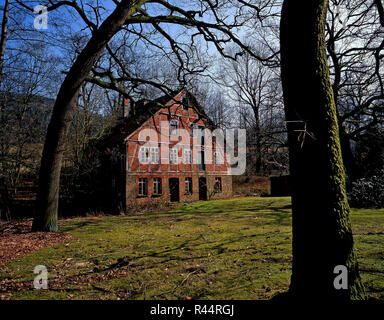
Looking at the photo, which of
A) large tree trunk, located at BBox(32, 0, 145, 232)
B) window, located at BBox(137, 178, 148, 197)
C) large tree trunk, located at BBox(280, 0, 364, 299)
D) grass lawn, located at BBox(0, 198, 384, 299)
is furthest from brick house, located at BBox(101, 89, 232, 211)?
large tree trunk, located at BBox(280, 0, 364, 299)

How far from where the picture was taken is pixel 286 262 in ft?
13.0

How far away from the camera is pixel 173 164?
21594 millimetres

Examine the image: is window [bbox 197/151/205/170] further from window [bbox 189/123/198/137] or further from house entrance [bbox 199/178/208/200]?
window [bbox 189/123/198/137]

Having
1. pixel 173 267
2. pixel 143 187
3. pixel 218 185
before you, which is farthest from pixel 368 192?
pixel 218 185

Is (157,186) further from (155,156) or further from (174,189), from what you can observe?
(155,156)

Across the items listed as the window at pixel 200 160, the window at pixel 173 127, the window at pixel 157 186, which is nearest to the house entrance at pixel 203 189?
the window at pixel 200 160

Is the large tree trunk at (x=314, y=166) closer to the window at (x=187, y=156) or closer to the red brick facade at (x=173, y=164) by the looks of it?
the red brick facade at (x=173, y=164)

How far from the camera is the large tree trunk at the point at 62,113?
649 cm

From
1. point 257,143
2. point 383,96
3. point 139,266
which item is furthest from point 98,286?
point 383,96

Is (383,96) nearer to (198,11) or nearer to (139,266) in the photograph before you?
(198,11)

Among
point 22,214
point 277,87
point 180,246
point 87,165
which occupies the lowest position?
point 22,214

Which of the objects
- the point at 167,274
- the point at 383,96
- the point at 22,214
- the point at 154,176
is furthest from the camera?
the point at 154,176

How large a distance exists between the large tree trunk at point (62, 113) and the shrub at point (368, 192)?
12907 millimetres

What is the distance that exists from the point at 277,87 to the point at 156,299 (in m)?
12.1
